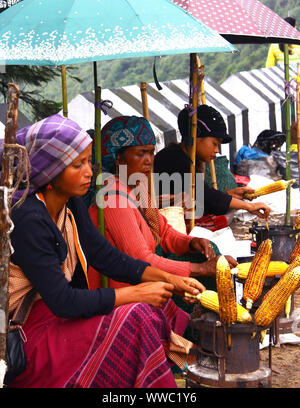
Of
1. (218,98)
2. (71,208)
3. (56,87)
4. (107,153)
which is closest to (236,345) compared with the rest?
(71,208)

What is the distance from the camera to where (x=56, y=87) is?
31.3 meters

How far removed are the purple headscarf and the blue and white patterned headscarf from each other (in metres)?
1.10

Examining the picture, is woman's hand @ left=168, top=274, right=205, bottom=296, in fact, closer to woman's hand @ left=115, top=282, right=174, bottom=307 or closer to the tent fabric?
Result: woman's hand @ left=115, top=282, right=174, bottom=307

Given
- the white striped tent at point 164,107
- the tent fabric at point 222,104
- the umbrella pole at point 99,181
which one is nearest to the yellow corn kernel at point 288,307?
the umbrella pole at point 99,181

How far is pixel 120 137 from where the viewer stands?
4.00 metres

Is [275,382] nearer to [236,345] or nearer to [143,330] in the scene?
[236,345]

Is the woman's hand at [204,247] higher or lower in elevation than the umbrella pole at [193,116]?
lower

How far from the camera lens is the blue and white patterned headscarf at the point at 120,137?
157 inches

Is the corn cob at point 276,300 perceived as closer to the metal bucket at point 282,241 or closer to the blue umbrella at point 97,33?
the blue umbrella at point 97,33

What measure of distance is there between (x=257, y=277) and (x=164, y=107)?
5950 mm

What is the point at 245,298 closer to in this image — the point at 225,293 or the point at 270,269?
the point at 225,293
